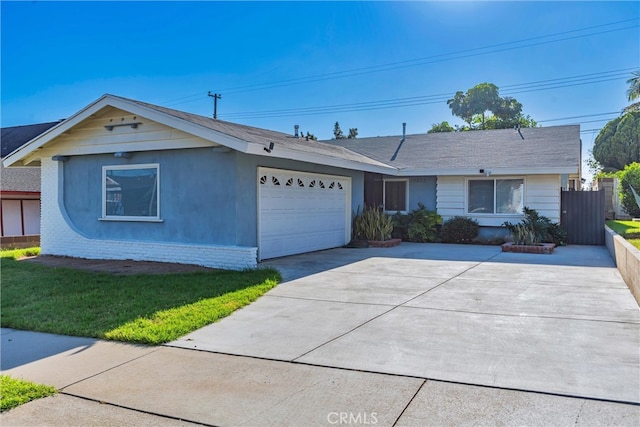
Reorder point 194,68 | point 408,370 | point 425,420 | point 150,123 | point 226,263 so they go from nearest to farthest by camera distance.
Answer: point 425,420 → point 408,370 → point 226,263 → point 150,123 → point 194,68

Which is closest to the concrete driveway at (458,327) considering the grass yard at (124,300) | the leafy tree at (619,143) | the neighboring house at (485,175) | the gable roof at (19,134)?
the grass yard at (124,300)

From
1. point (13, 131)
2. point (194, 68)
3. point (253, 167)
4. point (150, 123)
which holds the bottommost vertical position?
point (253, 167)

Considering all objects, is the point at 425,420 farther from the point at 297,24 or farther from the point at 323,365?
the point at 297,24

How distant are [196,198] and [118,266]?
7.35 feet

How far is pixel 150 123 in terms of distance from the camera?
11109 mm

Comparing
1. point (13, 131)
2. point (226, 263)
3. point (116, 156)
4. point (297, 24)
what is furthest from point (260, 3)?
point (13, 131)

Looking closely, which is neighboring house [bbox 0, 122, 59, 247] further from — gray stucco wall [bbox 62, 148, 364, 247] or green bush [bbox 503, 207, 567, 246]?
green bush [bbox 503, 207, 567, 246]

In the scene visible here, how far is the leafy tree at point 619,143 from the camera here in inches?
1507

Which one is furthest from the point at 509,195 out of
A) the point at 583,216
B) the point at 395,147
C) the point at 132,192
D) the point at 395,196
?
the point at 132,192

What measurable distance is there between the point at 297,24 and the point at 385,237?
7.55m

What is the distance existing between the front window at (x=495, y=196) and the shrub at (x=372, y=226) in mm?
3020

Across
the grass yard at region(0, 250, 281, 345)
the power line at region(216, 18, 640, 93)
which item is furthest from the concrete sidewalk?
the power line at region(216, 18, 640, 93)

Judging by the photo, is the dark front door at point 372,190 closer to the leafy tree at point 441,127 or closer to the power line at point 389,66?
the power line at point 389,66

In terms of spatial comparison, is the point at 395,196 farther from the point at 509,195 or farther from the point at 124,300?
the point at 124,300
